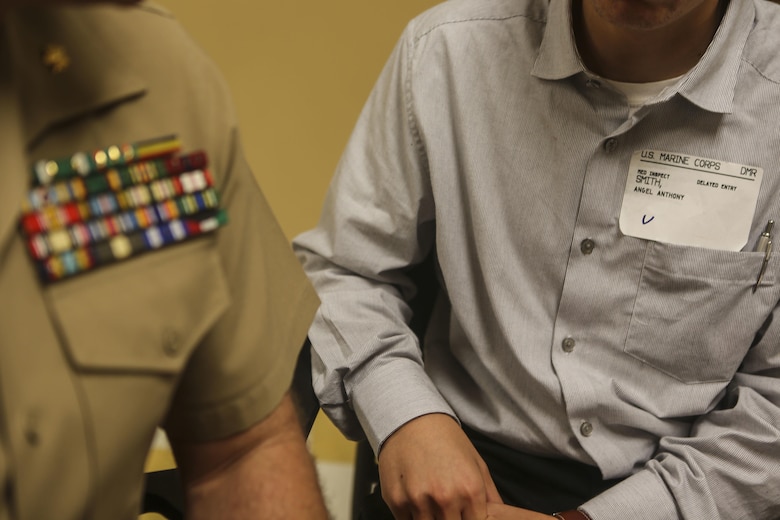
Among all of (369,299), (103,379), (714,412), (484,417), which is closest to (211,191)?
(103,379)

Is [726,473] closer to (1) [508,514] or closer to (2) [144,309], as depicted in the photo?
(1) [508,514]

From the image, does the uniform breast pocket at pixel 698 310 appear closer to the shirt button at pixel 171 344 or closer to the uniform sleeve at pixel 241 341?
the uniform sleeve at pixel 241 341

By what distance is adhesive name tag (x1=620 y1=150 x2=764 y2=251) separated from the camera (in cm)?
103

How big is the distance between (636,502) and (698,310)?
25 centimetres

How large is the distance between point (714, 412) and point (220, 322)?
2.31 ft

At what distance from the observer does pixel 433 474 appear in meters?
1.03

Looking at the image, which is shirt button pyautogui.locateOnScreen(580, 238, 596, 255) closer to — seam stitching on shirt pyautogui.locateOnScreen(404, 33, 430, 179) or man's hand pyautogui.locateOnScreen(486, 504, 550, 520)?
seam stitching on shirt pyautogui.locateOnScreen(404, 33, 430, 179)

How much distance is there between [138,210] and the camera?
0.68 metres

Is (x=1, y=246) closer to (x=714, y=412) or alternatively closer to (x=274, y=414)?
(x=274, y=414)

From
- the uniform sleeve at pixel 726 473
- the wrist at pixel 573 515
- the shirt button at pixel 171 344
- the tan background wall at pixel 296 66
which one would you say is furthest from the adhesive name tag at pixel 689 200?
the tan background wall at pixel 296 66

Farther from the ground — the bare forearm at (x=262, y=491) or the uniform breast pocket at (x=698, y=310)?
the uniform breast pocket at (x=698, y=310)

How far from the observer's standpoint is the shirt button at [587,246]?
107 cm

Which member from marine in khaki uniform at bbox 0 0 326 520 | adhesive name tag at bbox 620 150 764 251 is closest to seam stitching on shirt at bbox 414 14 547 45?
adhesive name tag at bbox 620 150 764 251

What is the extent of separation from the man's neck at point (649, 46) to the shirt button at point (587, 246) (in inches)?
8.0
